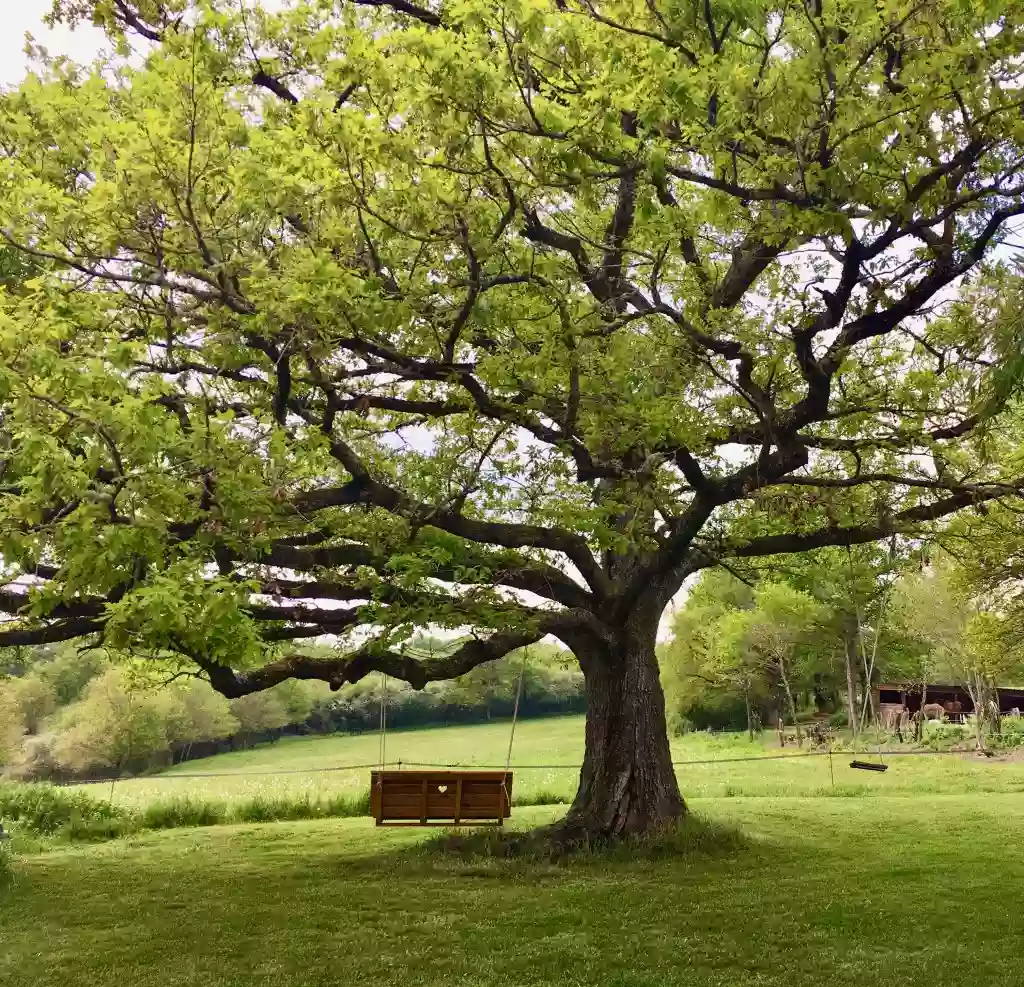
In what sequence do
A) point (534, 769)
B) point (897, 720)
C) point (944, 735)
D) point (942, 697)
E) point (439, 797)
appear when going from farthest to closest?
point (942, 697), point (897, 720), point (534, 769), point (944, 735), point (439, 797)

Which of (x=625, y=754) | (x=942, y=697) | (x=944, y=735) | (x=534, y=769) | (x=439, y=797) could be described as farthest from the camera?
(x=942, y=697)

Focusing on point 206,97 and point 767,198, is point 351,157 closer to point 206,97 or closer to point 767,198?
point 206,97

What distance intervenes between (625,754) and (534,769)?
2117 centimetres

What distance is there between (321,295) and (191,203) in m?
1.29

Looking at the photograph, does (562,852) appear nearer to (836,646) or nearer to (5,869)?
(5,869)

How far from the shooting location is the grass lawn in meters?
6.50

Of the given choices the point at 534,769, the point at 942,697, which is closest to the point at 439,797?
the point at 534,769

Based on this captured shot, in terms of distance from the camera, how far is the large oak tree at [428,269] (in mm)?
5602

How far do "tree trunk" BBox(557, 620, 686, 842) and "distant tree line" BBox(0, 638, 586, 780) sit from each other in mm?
8009

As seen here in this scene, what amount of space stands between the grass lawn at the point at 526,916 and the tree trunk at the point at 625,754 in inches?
33.0

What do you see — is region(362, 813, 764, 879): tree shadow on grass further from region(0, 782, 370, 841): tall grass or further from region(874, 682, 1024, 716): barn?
region(874, 682, 1024, 716): barn

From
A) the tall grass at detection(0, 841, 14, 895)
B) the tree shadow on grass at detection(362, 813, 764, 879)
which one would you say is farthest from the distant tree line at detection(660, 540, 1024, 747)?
the tall grass at detection(0, 841, 14, 895)

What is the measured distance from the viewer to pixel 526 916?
26.2ft

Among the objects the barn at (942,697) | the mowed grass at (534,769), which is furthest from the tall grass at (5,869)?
the barn at (942,697)
